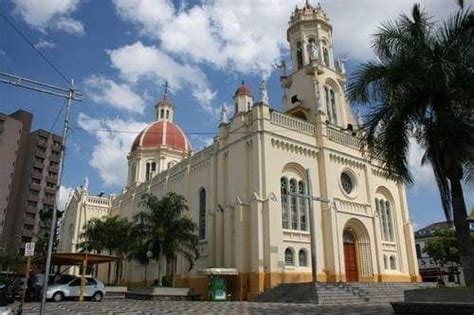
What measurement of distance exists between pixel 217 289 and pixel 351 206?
468 inches

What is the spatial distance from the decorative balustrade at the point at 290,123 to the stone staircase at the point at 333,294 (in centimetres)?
1101

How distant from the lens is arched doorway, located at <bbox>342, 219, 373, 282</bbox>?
30.5 metres

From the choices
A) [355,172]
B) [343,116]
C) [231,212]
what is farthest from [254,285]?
[343,116]

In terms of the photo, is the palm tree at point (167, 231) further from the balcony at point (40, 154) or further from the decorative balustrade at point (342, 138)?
the balcony at point (40, 154)

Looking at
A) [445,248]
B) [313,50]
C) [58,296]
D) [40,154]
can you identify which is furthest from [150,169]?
[40,154]

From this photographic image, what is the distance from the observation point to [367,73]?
15.4 m

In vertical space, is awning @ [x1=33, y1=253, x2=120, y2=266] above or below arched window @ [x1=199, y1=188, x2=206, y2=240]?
below

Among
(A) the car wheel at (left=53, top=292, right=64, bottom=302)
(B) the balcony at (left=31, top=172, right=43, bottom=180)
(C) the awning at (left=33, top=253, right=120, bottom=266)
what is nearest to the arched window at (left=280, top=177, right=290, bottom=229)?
(C) the awning at (left=33, top=253, right=120, bottom=266)

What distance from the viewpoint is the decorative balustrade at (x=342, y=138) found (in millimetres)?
32281

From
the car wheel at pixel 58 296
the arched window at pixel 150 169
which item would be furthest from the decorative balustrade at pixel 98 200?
the car wheel at pixel 58 296

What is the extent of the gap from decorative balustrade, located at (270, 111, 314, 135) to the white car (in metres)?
15.4

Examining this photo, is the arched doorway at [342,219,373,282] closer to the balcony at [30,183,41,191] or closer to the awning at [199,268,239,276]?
the awning at [199,268,239,276]

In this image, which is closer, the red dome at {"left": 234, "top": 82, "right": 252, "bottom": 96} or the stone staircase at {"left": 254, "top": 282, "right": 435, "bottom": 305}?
the stone staircase at {"left": 254, "top": 282, "right": 435, "bottom": 305}

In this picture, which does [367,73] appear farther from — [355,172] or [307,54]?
[307,54]
